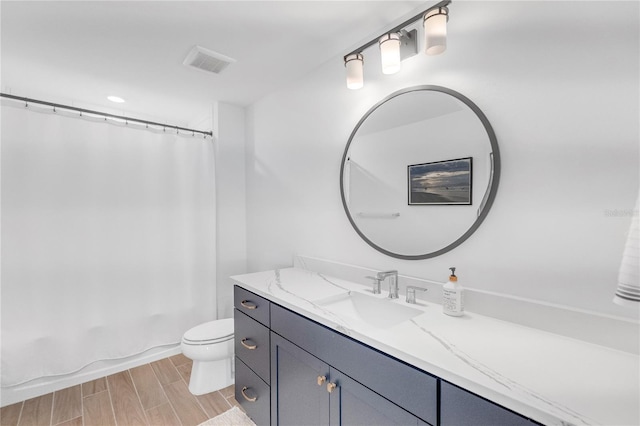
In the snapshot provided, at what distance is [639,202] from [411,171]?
83 centimetres

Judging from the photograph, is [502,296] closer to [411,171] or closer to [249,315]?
[411,171]

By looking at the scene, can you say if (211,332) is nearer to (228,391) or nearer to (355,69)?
(228,391)

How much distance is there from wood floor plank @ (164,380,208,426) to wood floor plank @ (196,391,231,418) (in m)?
0.03

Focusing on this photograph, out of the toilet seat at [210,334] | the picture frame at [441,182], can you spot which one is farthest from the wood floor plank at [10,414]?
the picture frame at [441,182]

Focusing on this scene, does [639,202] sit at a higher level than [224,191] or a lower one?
lower

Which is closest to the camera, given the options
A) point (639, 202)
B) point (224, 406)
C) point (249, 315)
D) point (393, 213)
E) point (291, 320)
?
point (639, 202)

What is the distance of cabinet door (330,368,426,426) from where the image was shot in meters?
0.91

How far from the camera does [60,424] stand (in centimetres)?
173

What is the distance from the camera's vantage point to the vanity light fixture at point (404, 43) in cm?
118

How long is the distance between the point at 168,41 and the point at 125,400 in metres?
2.35

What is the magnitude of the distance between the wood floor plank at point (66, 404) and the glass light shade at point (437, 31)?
2880 millimetres

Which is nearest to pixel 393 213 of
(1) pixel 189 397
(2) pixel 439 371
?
(2) pixel 439 371

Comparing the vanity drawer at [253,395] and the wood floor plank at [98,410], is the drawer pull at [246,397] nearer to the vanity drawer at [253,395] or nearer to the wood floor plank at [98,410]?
the vanity drawer at [253,395]

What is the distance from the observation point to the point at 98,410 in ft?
6.05
